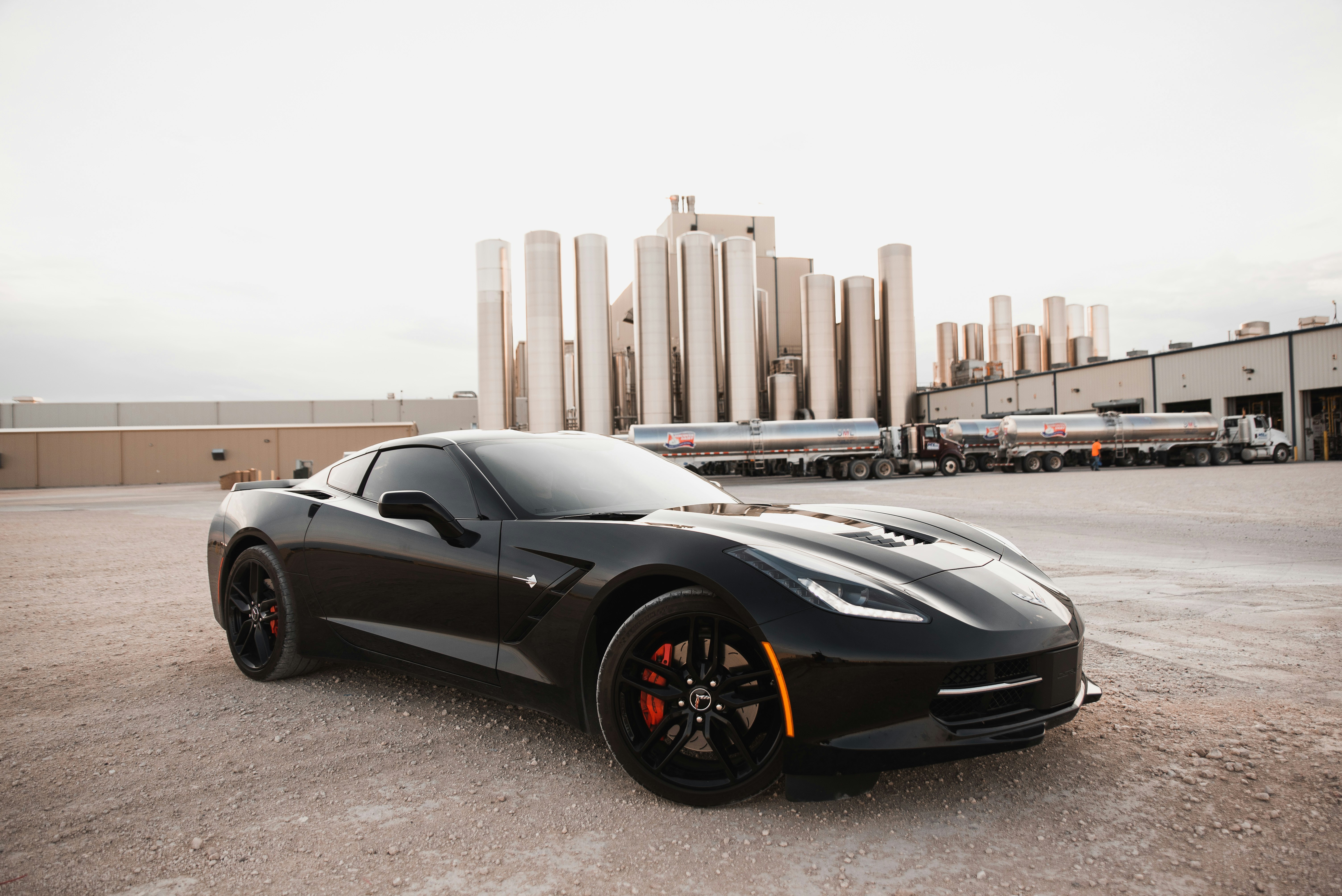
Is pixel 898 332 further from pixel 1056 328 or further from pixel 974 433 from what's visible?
pixel 1056 328

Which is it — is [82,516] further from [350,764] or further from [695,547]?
[695,547]

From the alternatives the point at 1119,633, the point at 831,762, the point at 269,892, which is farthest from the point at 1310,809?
the point at 269,892

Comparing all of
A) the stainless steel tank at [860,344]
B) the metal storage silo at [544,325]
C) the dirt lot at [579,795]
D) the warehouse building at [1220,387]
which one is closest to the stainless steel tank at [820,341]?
the stainless steel tank at [860,344]

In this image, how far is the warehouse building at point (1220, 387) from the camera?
3397 centimetres

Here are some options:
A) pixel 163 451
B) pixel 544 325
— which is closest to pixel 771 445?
pixel 544 325

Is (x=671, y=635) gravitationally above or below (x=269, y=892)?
above

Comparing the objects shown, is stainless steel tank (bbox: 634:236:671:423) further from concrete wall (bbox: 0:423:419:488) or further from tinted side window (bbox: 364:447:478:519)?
tinted side window (bbox: 364:447:478:519)

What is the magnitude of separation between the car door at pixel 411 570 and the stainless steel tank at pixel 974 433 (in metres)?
33.7

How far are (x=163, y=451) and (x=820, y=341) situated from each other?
120 feet

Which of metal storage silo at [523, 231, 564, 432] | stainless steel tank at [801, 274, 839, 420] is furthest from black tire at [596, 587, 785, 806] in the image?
stainless steel tank at [801, 274, 839, 420]

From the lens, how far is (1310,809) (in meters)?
2.20

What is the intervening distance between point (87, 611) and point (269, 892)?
5175 mm

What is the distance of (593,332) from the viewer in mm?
34688

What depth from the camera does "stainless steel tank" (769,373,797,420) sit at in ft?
124
